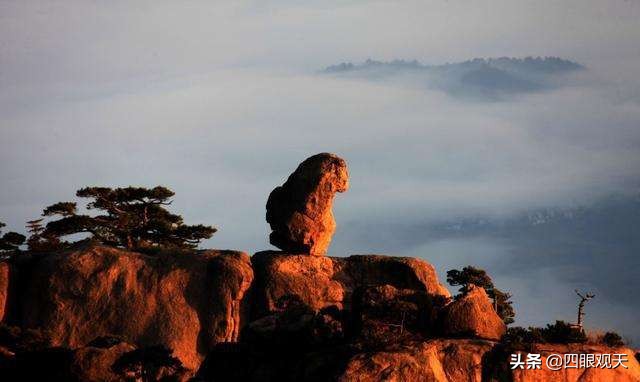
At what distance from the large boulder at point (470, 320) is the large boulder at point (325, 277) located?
561 inches

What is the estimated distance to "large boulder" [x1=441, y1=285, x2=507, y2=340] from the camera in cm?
5897

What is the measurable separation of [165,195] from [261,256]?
2457cm

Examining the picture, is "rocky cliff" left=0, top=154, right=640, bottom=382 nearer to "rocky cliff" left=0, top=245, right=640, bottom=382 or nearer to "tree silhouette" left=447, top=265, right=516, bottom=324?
"rocky cliff" left=0, top=245, right=640, bottom=382

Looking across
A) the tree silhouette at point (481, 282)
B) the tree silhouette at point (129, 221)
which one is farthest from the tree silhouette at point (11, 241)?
the tree silhouette at point (481, 282)

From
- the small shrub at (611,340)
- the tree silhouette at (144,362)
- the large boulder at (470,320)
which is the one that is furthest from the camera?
the tree silhouette at (144,362)

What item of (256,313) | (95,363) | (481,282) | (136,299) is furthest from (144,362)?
(481,282)

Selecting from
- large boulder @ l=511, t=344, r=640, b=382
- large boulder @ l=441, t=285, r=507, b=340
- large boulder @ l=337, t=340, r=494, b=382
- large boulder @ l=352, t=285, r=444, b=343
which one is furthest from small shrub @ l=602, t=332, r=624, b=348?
large boulder @ l=352, t=285, r=444, b=343

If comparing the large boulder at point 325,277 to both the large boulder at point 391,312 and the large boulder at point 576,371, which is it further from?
the large boulder at point 576,371

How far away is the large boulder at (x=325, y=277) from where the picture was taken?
247ft

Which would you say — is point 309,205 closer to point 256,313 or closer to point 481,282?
point 256,313

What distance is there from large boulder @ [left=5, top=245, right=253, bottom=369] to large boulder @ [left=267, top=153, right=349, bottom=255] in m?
3.98

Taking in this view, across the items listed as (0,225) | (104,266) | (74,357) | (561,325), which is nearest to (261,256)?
(104,266)

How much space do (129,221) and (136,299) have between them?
24682 millimetres

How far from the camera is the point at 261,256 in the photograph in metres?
77.7
